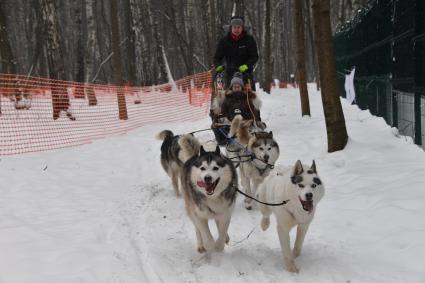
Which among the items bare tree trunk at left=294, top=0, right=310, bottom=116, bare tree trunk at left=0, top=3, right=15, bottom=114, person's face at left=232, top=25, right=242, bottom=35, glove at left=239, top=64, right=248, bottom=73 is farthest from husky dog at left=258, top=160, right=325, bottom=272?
bare tree trunk at left=0, top=3, right=15, bottom=114

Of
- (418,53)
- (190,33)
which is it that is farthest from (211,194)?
(190,33)

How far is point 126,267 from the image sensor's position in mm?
3746

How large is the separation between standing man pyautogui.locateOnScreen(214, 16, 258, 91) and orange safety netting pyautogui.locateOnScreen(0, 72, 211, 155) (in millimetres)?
4140

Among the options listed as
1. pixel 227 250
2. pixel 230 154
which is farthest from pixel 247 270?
pixel 230 154

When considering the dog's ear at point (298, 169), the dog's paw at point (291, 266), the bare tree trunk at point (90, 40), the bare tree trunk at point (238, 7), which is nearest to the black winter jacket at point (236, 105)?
the dog's ear at point (298, 169)

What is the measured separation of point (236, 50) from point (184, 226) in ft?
15.0

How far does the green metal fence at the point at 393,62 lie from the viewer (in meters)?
6.07

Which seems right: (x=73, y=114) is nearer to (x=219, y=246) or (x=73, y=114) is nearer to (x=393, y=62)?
(x=393, y=62)

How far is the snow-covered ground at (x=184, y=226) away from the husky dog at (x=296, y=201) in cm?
21

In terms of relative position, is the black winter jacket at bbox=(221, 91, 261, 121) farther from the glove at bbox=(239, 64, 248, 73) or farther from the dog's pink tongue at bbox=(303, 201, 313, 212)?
the dog's pink tongue at bbox=(303, 201, 313, 212)

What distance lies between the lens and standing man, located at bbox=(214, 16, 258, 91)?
8.35m

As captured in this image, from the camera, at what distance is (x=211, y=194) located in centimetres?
387

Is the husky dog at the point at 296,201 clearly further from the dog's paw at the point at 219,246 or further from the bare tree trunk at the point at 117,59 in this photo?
the bare tree trunk at the point at 117,59

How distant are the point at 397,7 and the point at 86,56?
13879mm
